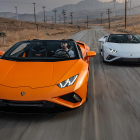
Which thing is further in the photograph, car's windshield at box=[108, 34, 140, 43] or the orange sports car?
car's windshield at box=[108, 34, 140, 43]

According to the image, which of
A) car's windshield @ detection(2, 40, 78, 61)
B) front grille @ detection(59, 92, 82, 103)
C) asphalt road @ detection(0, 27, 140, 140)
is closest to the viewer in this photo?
asphalt road @ detection(0, 27, 140, 140)

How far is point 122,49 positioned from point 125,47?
10.9 inches

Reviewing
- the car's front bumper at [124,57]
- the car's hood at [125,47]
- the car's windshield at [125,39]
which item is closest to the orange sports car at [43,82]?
the car's front bumper at [124,57]

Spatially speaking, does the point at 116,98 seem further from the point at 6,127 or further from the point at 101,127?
the point at 6,127

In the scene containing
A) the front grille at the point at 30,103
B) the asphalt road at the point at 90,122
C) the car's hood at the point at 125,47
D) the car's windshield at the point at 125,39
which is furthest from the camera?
the car's windshield at the point at 125,39

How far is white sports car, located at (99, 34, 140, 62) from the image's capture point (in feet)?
23.9

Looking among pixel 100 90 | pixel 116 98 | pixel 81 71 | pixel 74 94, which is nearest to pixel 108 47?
pixel 100 90

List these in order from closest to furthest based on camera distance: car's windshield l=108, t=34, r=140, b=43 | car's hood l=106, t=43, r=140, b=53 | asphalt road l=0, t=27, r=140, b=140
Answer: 1. asphalt road l=0, t=27, r=140, b=140
2. car's hood l=106, t=43, r=140, b=53
3. car's windshield l=108, t=34, r=140, b=43

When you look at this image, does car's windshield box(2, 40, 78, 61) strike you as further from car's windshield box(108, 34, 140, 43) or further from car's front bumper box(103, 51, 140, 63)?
car's windshield box(108, 34, 140, 43)

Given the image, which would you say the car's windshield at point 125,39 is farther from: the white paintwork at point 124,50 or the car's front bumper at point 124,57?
the car's front bumper at point 124,57

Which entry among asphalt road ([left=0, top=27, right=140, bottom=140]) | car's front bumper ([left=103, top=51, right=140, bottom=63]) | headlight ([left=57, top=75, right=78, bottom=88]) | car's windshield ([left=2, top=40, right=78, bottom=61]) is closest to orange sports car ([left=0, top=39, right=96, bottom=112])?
headlight ([left=57, top=75, right=78, bottom=88])

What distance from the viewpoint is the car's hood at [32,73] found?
10.5 feet

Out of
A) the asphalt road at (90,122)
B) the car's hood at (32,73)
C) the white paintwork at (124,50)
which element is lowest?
the asphalt road at (90,122)

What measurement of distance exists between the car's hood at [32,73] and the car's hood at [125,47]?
4.09 m
